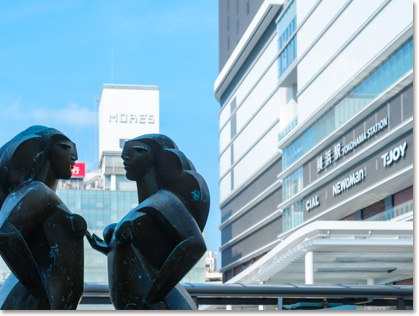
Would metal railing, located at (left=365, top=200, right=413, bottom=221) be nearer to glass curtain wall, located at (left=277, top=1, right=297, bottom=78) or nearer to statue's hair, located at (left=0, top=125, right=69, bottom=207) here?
glass curtain wall, located at (left=277, top=1, right=297, bottom=78)

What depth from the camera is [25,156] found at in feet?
18.3

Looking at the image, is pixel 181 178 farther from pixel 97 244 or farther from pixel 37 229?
pixel 37 229

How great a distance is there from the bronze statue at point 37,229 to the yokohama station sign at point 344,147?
3059cm

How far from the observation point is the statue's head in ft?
18.3

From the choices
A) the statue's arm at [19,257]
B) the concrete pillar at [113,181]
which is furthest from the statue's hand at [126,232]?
the concrete pillar at [113,181]

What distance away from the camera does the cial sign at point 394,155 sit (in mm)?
33062

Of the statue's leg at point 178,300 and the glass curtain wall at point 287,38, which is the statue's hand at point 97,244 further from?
the glass curtain wall at point 287,38

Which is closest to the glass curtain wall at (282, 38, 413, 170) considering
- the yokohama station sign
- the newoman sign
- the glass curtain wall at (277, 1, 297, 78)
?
the yokohama station sign

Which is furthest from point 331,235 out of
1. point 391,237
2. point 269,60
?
point 269,60

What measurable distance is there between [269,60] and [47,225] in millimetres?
53615

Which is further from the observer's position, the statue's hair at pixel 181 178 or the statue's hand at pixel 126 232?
the statue's hair at pixel 181 178

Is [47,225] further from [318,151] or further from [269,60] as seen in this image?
[269,60]

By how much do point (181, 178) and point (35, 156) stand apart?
3.22 feet

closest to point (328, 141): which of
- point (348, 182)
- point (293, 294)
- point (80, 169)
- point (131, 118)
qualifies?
point (348, 182)
